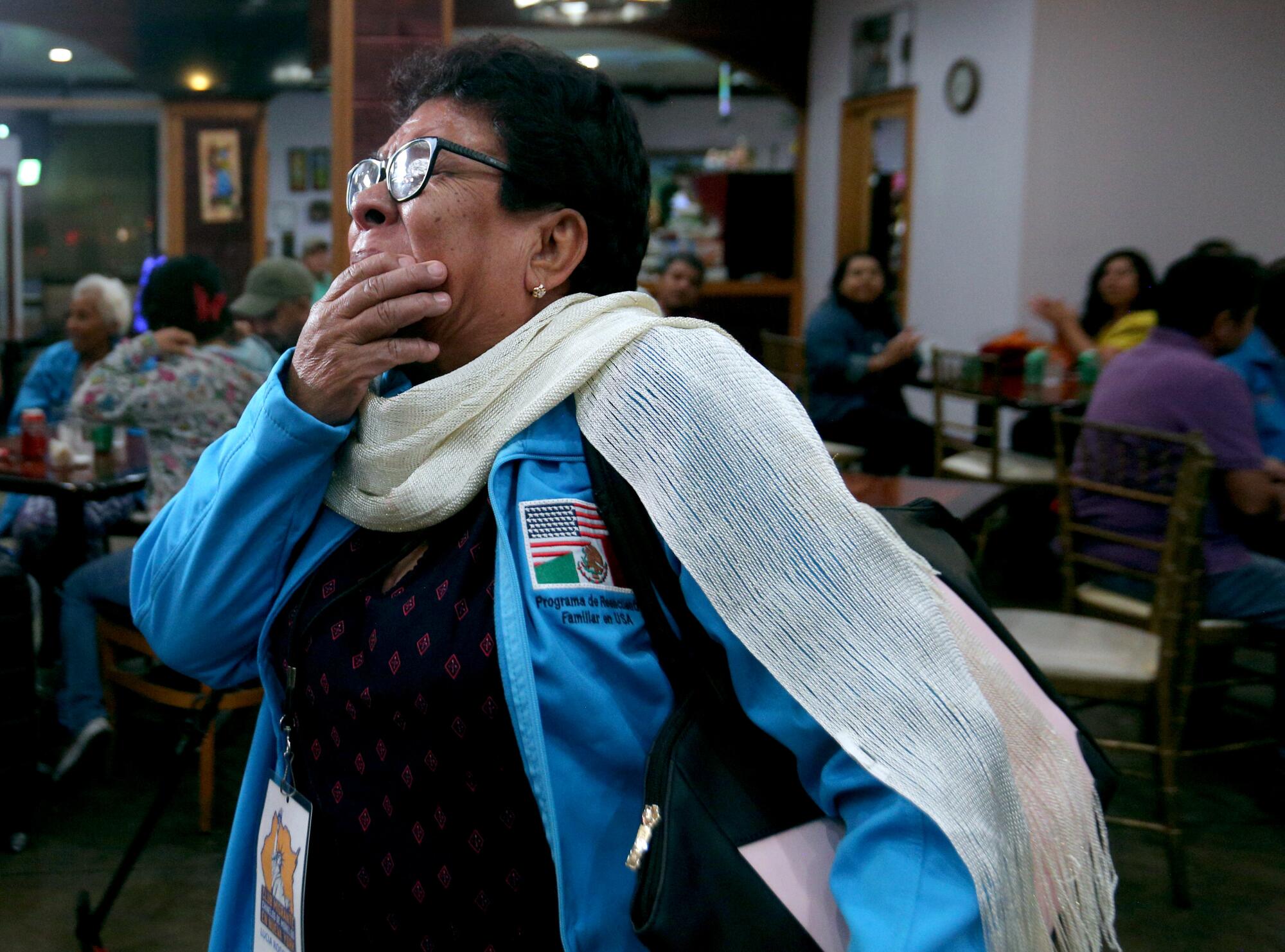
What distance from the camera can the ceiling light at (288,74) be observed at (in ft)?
27.6

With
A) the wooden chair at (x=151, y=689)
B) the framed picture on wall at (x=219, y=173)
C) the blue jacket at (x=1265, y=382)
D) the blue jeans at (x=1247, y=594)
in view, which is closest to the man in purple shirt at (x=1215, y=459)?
the blue jeans at (x=1247, y=594)

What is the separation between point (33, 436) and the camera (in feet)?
11.5

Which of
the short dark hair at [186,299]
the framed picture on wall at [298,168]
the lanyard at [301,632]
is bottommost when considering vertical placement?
the lanyard at [301,632]

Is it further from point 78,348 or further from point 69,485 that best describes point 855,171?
point 69,485

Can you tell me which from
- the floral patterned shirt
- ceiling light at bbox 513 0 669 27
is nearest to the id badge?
the floral patterned shirt

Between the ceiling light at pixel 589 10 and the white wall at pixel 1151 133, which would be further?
the ceiling light at pixel 589 10

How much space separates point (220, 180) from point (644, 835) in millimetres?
8563

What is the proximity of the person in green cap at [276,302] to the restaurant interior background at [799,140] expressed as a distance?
126 centimetres

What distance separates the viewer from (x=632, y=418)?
901 millimetres

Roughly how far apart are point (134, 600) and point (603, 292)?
0.53 m

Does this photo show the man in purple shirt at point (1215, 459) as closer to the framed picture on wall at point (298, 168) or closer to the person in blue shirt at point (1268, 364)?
the person in blue shirt at point (1268, 364)

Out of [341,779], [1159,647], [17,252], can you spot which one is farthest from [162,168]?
[341,779]

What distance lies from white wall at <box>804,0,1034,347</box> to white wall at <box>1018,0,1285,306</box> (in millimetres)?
165

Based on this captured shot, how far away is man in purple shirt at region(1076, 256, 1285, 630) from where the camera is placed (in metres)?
2.99
